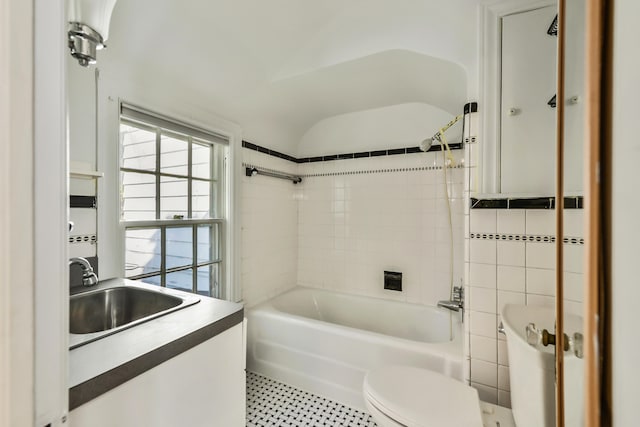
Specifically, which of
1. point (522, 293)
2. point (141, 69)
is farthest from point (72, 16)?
point (522, 293)

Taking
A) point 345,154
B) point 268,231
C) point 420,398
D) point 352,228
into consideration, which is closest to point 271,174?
point 268,231

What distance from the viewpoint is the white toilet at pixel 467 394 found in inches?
31.5

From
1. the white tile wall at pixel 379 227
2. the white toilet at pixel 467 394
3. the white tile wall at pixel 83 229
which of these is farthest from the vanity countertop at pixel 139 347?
the white tile wall at pixel 379 227

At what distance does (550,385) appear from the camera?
2.51 ft

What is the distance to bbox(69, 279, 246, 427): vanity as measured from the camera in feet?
2.26

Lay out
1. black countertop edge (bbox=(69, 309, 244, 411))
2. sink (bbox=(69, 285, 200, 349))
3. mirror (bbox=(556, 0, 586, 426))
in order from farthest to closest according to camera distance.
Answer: sink (bbox=(69, 285, 200, 349)) → black countertop edge (bbox=(69, 309, 244, 411)) → mirror (bbox=(556, 0, 586, 426))

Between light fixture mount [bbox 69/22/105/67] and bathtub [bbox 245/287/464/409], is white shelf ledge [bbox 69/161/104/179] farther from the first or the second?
bathtub [bbox 245/287/464/409]

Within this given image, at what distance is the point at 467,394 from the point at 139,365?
1322 millimetres

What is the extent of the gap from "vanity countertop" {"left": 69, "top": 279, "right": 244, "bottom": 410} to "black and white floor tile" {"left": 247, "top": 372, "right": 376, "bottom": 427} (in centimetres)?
92

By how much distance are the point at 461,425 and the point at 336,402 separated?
3.11ft

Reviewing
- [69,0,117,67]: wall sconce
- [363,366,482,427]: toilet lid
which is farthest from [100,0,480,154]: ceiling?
[363,366,482,427]: toilet lid

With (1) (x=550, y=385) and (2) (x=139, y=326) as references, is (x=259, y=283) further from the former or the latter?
(1) (x=550, y=385)

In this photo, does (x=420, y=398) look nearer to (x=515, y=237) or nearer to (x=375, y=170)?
(x=515, y=237)

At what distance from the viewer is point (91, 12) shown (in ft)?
2.96
